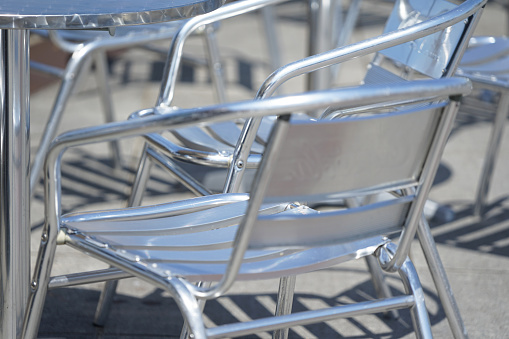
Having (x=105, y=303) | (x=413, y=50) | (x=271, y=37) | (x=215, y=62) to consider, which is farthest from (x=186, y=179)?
(x=271, y=37)

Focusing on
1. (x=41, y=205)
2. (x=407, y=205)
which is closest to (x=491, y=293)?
(x=407, y=205)

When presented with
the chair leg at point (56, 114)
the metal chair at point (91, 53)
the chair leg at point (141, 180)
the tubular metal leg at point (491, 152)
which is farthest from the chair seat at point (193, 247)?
the tubular metal leg at point (491, 152)

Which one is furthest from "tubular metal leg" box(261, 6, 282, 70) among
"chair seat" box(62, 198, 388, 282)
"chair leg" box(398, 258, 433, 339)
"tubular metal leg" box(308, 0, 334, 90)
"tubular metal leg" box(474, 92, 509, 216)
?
"chair leg" box(398, 258, 433, 339)

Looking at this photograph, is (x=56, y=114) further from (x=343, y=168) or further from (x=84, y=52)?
(x=343, y=168)

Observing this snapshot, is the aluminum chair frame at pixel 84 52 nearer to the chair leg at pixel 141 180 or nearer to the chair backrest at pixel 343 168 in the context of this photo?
the chair leg at pixel 141 180

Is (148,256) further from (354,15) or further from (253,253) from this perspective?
(354,15)

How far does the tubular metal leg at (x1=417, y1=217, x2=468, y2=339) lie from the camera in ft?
4.55

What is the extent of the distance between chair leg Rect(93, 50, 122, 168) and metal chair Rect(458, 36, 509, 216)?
4.60 feet

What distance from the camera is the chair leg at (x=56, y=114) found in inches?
91.4

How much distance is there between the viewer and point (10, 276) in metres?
1.46

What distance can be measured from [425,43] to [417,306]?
0.69m

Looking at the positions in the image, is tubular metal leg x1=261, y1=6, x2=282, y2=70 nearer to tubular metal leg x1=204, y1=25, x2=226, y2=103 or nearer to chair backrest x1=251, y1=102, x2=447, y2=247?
tubular metal leg x1=204, y1=25, x2=226, y2=103

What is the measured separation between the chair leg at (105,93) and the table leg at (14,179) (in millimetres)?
1395

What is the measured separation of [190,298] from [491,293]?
1.39m
